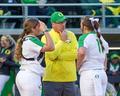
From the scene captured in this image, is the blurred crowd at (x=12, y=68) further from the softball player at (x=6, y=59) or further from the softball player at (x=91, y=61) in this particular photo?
the softball player at (x=91, y=61)

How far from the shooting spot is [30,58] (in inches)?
341

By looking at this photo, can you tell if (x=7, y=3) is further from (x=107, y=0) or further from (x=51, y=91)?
(x=51, y=91)

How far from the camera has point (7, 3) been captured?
1519 cm

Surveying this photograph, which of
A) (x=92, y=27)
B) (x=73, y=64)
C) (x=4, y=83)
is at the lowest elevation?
(x=4, y=83)

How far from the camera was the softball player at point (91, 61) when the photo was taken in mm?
8836

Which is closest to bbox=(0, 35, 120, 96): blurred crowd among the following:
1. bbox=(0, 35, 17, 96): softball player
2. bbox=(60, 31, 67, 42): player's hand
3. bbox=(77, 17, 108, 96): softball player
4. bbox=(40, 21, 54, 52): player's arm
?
bbox=(0, 35, 17, 96): softball player

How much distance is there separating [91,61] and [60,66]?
849mm

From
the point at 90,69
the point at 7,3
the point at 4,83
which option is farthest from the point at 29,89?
the point at 7,3

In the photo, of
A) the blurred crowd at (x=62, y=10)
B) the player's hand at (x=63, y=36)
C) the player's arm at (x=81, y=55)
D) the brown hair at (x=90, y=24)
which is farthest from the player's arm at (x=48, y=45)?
the blurred crowd at (x=62, y=10)

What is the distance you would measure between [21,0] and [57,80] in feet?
20.0

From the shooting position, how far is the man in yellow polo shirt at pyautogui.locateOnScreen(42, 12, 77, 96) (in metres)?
9.60

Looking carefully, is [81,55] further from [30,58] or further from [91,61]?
[30,58]

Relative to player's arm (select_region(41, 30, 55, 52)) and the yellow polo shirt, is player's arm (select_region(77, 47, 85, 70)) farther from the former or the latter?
the yellow polo shirt

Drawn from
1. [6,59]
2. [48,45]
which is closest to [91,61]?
[48,45]
